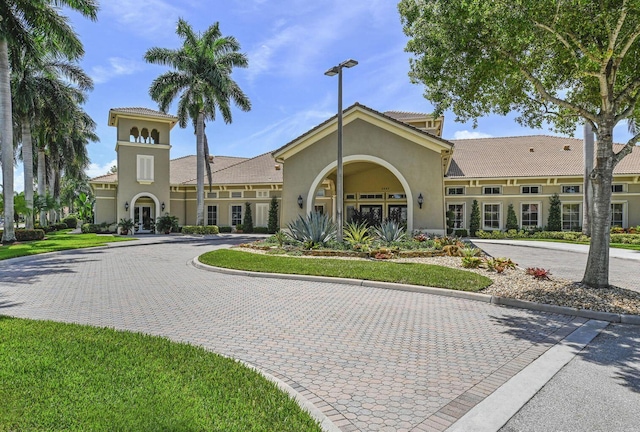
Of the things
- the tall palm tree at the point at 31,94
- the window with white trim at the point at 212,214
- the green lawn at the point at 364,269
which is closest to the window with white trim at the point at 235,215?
the window with white trim at the point at 212,214

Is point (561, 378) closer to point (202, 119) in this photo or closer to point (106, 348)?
point (106, 348)

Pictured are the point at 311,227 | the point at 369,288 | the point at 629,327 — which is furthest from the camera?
the point at 311,227

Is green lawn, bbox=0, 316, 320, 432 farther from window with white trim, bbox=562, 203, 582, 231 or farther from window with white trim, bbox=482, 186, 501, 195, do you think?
window with white trim, bbox=562, 203, 582, 231

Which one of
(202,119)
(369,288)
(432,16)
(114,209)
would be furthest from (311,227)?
(114,209)

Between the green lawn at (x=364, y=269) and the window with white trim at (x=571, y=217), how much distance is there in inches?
842

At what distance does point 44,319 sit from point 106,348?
2543 mm

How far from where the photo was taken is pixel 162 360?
14.9 ft

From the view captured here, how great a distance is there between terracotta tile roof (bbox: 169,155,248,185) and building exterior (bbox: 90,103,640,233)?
0.62ft

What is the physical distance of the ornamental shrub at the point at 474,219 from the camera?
2942 centimetres

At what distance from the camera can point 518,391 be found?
13.5 ft

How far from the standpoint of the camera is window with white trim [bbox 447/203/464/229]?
98.8 ft

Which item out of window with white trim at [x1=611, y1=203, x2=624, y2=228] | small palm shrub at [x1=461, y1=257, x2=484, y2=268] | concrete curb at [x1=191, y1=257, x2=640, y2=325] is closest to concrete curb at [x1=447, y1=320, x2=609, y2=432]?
concrete curb at [x1=191, y1=257, x2=640, y2=325]

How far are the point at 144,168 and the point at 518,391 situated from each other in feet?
114

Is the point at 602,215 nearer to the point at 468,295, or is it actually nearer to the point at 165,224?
the point at 468,295
